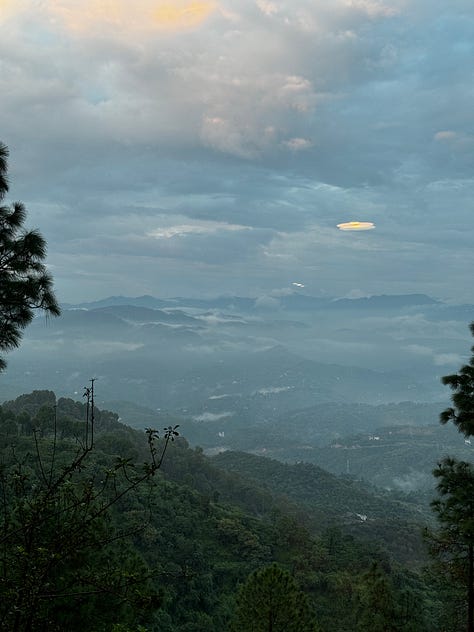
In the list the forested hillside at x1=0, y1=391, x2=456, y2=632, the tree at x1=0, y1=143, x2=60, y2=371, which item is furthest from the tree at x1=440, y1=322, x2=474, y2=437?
the tree at x1=0, y1=143, x2=60, y2=371

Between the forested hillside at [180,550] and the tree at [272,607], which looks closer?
the forested hillside at [180,550]

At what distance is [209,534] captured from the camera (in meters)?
62.5

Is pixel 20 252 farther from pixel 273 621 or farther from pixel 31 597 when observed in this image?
pixel 273 621

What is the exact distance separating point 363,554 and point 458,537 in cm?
5280

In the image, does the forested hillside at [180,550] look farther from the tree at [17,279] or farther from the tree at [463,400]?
the tree at [463,400]

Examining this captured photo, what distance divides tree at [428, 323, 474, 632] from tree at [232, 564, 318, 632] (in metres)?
7.11

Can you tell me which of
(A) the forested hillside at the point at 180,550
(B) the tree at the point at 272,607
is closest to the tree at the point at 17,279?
(A) the forested hillside at the point at 180,550

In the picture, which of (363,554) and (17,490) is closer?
(17,490)

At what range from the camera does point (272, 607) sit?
1855 cm

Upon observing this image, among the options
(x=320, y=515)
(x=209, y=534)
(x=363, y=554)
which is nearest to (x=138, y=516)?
(x=209, y=534)

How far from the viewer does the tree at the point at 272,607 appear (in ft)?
60.1

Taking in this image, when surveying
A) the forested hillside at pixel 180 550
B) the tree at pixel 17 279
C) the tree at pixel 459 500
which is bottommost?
the forested hillside at pixel 180 550

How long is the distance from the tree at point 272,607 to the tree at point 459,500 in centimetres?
711

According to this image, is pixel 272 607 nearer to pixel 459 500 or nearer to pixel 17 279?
pixel 459 500
